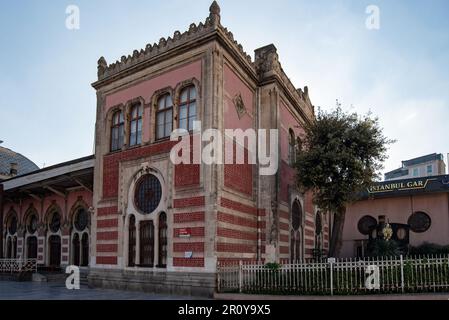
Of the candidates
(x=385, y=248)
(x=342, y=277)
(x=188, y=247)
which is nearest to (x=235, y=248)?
(x=188, y=247)

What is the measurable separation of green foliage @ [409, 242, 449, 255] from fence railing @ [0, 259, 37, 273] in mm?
22156

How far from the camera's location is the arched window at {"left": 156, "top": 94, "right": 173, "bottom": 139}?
58.1 feet

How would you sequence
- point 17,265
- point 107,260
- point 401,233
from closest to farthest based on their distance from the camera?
1. point 107,260
2. point 17,265
3. point 401,233

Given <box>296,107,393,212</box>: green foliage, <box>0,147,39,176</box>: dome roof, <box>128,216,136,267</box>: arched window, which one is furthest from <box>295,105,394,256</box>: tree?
<box>0,147,39,176</box>: dome roof

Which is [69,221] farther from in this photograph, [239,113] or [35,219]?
[239,113]

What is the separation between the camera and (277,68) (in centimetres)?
2072

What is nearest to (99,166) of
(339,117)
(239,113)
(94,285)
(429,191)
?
(94,285)

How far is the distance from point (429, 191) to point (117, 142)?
1881cm

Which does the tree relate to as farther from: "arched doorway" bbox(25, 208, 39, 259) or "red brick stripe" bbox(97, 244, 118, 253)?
"arched doorway" bbox(25, 208, 39, 259)

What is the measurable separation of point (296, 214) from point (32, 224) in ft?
58.2

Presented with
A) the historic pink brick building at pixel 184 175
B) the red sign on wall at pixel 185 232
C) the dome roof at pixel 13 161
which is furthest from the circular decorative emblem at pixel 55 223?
the red sign on wall at pixel 185 232

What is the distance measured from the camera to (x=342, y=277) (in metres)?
13.8

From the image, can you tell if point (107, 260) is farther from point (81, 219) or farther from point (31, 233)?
point (31, 233)

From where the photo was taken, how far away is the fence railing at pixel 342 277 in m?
13.2
